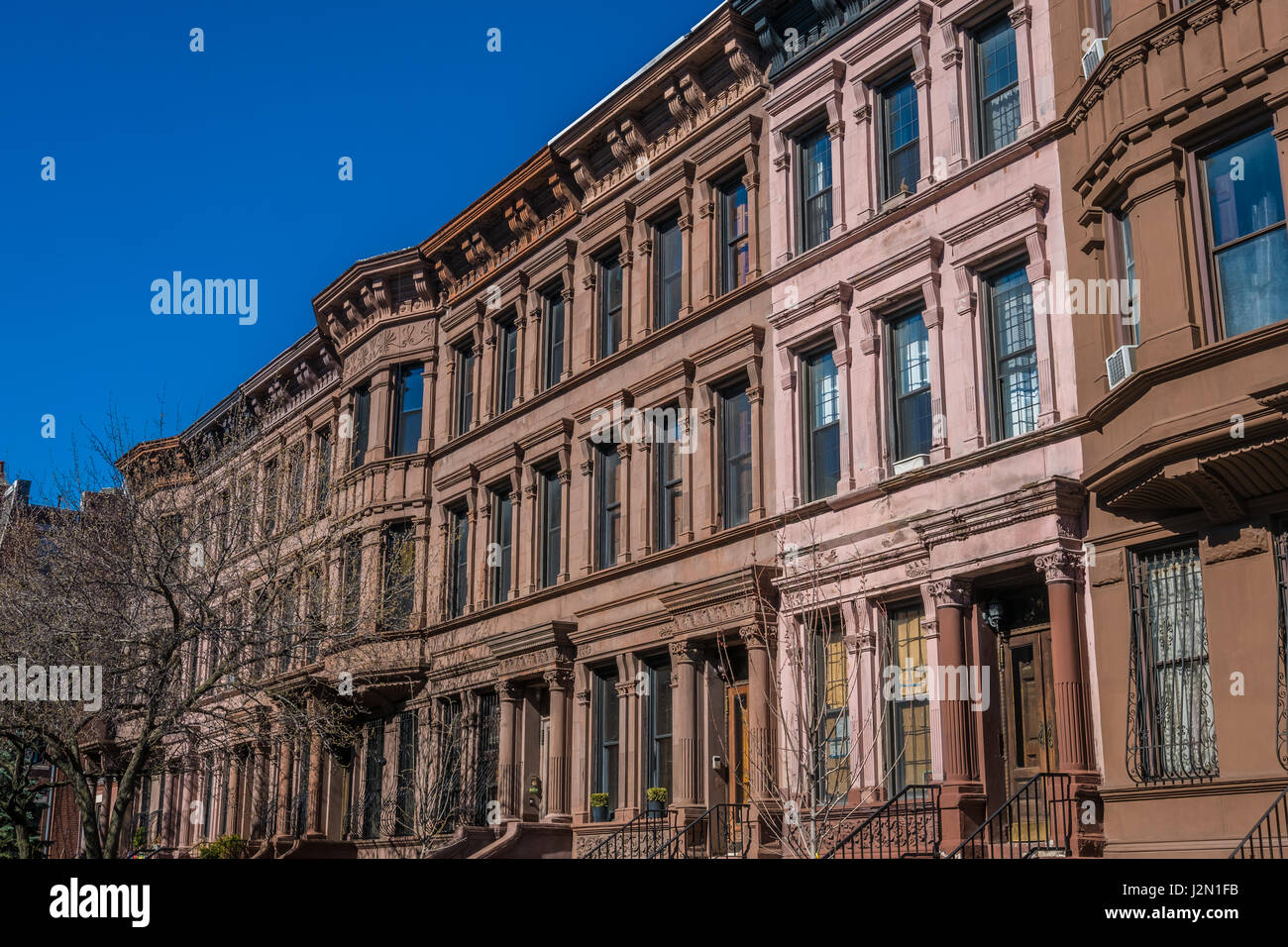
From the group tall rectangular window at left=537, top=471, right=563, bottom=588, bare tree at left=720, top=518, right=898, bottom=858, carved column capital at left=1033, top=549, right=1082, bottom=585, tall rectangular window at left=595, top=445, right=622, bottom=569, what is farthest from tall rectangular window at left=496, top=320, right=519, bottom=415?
carved column capital at left=1033, top=549, right=1082, bottom=585

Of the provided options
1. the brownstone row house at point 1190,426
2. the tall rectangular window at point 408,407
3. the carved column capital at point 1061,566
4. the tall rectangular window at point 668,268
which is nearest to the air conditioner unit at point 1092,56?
the brownstone row house at point 1190,426

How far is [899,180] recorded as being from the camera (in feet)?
67.1

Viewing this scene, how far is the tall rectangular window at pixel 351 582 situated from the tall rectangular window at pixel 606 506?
5168 mm

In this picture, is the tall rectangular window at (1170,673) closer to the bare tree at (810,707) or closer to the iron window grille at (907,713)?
the iron window grille at (907,713)

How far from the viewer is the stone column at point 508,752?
25.2m

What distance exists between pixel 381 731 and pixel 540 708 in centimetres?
627

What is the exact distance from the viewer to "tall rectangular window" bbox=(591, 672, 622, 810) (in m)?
23.9

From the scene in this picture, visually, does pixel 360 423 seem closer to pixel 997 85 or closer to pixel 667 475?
pixel 667 475

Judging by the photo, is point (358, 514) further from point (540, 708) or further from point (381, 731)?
point (540, 708)

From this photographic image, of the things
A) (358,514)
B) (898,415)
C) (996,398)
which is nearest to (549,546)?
(358,514)

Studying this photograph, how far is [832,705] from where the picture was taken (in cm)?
1931

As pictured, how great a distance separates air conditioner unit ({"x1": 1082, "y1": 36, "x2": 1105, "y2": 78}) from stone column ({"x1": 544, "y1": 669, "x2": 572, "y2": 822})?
13.9 metres

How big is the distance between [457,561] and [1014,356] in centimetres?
1578

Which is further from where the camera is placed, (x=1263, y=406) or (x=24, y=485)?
(x=24, y=485)
